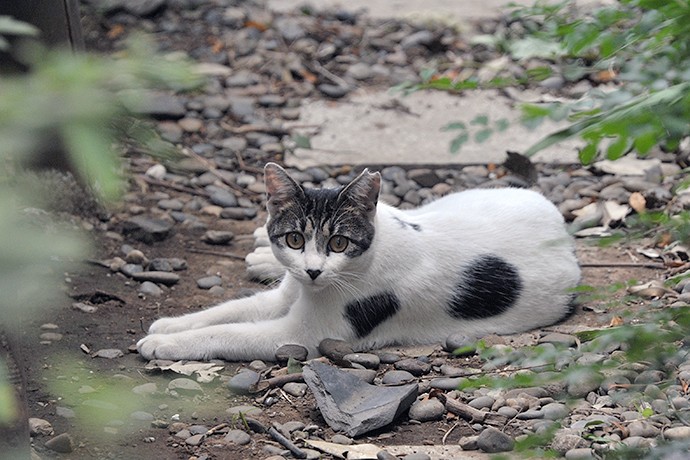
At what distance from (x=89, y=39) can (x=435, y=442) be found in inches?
217

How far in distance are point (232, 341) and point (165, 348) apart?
0.28m

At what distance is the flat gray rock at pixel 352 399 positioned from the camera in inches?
135

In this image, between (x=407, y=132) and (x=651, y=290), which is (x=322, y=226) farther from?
(x=407, y=132)

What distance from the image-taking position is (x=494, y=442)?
3238mm

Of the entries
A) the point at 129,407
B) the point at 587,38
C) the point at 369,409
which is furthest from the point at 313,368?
the point at 129,407

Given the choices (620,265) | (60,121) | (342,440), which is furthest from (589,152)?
(620,265)

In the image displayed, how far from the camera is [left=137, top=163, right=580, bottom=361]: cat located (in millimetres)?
4000

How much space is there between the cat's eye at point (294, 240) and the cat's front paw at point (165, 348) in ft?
1.95

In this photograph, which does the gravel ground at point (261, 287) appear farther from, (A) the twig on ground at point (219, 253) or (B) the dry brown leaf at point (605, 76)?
(B) the dry brown leaf at point (605, 76)

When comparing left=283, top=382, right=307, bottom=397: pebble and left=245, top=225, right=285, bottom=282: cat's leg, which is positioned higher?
left=245, top=225, right=285, bottom=282: cat's leg

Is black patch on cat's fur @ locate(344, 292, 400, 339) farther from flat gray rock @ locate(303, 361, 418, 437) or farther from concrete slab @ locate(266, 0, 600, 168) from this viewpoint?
concrete slab @ locate(266, 0, 600, 168)

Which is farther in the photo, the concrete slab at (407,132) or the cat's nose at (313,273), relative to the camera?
the concrete slab at (407,132)

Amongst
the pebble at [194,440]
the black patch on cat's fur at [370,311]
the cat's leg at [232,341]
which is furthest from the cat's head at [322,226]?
the pebble at [194,440]

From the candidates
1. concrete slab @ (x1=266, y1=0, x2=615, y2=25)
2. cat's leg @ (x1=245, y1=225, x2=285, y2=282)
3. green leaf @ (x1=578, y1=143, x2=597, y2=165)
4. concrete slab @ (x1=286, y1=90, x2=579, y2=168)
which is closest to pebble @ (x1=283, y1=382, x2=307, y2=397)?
cat's leg @ (x1=245, y1=225, x2=285, y2=282)
